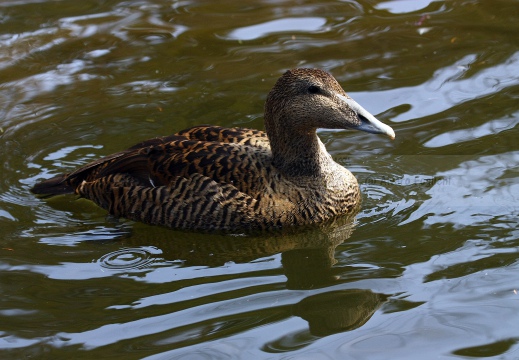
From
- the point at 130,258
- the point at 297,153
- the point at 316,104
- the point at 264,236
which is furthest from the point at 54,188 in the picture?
the point at 316,104

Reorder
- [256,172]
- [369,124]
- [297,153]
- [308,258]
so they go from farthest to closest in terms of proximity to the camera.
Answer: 1. [297,153]
2. [256,172]
3. [369,124]
4. [308,258]

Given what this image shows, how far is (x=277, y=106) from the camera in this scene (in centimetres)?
679

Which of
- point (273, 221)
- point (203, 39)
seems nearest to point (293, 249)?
point (273, 221)

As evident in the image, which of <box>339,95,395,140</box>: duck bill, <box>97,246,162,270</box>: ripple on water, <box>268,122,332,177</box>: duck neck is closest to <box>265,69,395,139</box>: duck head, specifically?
<box>339,95,395,140</box>: duck bill

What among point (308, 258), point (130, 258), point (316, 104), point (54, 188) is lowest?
point (308, 258)

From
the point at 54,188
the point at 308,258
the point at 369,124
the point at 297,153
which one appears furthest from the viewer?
the point at 54,188

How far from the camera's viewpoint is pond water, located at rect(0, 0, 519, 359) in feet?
17.8

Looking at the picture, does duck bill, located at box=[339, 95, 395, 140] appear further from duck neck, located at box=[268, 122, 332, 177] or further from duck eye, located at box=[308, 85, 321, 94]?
duck neck, located at box=[268, 122, 332, 177]

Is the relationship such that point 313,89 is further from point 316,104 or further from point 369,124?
point 369,124

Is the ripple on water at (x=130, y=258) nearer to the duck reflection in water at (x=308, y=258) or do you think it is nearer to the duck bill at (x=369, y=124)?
the duck reflection in water at (x=308, y=258)

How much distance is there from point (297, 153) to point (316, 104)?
395 mm

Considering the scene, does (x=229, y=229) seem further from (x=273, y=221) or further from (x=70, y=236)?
(x=70, y=236)

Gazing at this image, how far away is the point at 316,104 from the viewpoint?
6.70 metres

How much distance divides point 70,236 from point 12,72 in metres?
3.06
